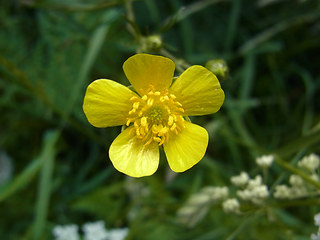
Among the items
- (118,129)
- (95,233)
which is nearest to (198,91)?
(95,233)

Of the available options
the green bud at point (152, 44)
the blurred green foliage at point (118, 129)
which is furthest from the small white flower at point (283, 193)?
the green bud at point (152, 44)

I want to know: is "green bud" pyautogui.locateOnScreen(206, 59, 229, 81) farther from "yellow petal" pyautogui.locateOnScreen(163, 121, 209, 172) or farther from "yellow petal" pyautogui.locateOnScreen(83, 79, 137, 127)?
"yellow petal" pyautogui.locateOnScreen(83, 79, 137, 127)

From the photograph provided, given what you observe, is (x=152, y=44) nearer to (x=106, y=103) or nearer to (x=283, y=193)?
(x=106, y=103)

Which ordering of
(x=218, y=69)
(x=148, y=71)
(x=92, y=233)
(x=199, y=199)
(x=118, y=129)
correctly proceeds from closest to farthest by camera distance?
(x=148, y=71) → (x=218, y=69) → (x=92, y=233) → (x=199, y=199) → (x=118, y=129)

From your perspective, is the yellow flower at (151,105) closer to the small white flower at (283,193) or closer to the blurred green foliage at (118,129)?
the small white flower at (283,193)

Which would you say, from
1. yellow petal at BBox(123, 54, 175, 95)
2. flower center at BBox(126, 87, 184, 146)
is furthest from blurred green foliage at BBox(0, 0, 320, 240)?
yellow petal at BBox(123, 54, 175, 95)

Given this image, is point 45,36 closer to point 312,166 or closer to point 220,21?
point 220,21
